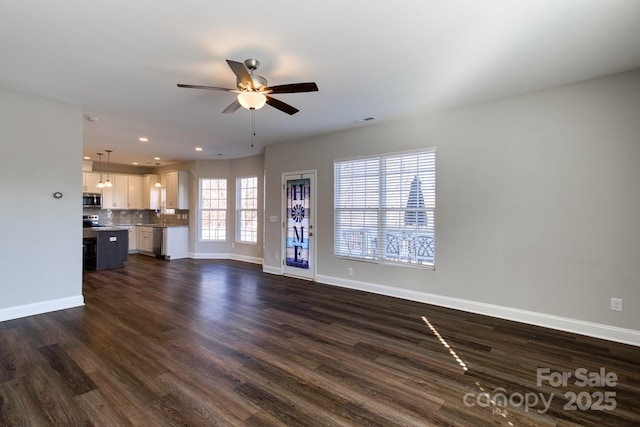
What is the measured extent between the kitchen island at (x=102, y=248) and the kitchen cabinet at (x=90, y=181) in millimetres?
2110

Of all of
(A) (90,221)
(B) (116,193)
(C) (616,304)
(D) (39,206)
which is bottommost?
(C) (616,304)

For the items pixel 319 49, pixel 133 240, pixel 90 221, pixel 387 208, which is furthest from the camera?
pixel 133 240

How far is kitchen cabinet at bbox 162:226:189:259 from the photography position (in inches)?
319

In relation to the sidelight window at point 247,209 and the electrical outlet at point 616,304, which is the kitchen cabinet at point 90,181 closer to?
the sidelight window at point 247,209

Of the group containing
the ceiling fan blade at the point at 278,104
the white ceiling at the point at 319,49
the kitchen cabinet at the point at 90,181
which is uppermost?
the white ceiling at the point at 319,49

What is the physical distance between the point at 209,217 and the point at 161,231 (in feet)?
4.32

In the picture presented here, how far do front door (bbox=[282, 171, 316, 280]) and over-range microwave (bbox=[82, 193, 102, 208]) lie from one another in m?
5.96

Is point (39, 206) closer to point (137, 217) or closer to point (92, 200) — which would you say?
point (92, 200)

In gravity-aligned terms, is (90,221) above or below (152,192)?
below

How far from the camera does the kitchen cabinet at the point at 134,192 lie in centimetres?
927

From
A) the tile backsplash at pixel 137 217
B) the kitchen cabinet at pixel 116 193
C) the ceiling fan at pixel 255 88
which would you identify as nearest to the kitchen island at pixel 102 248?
the tile backsplash at pixel 137 217

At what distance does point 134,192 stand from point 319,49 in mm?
8893

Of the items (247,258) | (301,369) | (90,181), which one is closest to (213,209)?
(247,258)

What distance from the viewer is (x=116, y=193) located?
8945mm
